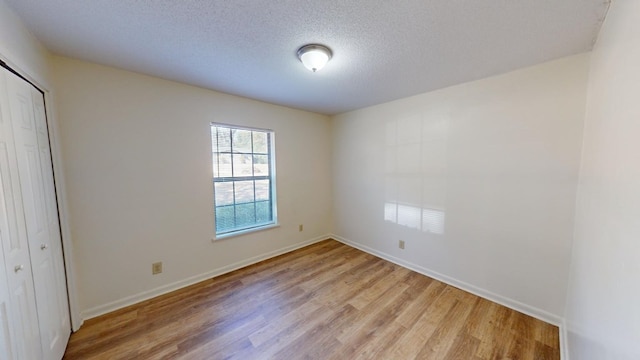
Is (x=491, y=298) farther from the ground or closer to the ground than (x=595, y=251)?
closer to the ground

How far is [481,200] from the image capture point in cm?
228

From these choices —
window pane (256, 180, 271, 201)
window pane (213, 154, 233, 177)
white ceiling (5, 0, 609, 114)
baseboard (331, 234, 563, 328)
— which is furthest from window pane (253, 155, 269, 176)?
baseboard (331, 234, 563, 328)

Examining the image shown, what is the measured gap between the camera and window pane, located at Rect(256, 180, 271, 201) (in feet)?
10.5

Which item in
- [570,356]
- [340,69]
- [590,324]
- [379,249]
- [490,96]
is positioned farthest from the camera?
[379,249]

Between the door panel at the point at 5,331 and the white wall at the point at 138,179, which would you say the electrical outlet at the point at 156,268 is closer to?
the white wall at the point at 138,179

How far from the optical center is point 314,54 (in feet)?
5.39

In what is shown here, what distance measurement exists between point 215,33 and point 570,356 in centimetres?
324

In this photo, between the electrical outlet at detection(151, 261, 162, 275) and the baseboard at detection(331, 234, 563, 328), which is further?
the electrical outlet at detection(151, 261, 162, 275)

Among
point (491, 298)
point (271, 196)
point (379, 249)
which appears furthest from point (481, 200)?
point (271, 196)

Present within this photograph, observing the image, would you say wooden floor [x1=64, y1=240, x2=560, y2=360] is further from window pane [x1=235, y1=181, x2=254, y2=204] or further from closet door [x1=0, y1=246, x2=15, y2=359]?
window pane [x1=235, y1=181, x2=254, y2=204]

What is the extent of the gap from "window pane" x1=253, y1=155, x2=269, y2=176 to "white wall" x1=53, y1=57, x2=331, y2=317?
0.49 meters

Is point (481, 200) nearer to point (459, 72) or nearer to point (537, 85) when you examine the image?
point (537, 85)

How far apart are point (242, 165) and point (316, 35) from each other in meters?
2.00

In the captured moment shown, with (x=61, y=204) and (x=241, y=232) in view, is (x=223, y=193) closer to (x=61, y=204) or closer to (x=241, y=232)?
(x=241, y=232)
